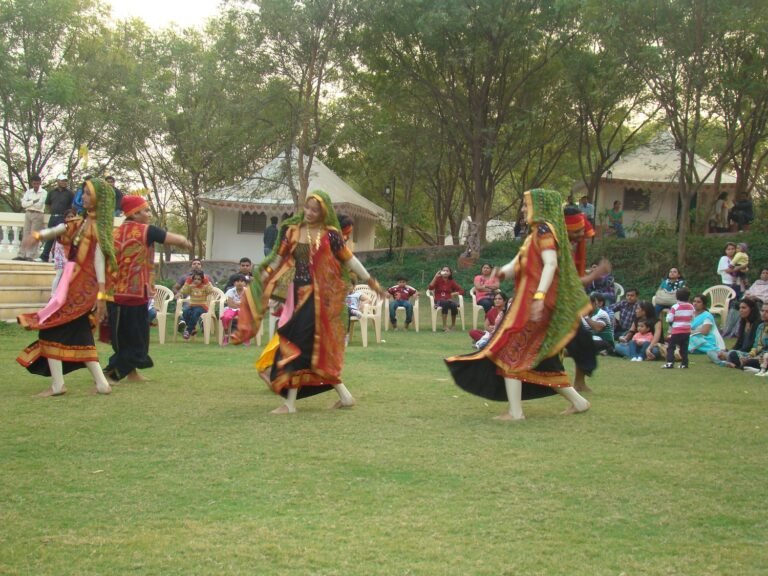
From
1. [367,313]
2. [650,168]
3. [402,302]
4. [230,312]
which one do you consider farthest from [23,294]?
[650,168]

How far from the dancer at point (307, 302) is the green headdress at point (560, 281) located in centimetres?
144

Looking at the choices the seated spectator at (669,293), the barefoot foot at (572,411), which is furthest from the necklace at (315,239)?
the seated spectator at (669,293)

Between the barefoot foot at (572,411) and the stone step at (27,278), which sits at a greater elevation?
the stone step at (27,278)

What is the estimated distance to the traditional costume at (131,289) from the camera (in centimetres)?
877

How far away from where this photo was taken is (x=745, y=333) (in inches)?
498

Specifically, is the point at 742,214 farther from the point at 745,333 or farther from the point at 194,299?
the point at 194,299

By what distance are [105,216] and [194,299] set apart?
6508 mm

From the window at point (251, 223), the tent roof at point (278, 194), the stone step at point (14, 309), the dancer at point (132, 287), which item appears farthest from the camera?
the window at point (251, 223)

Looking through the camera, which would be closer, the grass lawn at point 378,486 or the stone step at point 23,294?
the grass lawn at point 378,486

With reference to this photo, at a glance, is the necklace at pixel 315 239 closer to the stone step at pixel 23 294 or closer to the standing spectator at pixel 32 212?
the stone step at pixel 23 294

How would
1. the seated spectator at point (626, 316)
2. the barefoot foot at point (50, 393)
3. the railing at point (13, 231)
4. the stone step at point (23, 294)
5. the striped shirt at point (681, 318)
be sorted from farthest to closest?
the railing at point (13, 231) → the stone step at point (23, 294) → the seated spectator at point (626, 316) → the striped shirt at point (681, 318) → the barefoot foot at point (50, 393)

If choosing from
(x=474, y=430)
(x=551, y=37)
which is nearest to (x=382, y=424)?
(x=474, y=430)

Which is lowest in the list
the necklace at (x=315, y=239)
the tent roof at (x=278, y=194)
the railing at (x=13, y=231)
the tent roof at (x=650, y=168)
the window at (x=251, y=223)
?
the necklace at (x=315, y=239)

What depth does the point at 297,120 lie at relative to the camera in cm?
2464
